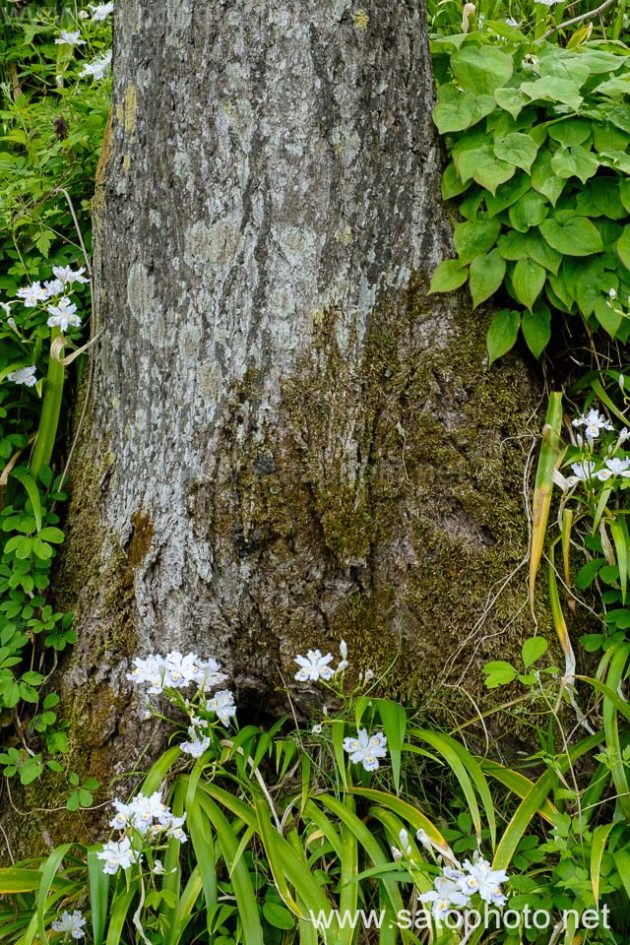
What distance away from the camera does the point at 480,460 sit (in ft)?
6.78

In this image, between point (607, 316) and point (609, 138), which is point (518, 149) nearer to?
point (609, 138)

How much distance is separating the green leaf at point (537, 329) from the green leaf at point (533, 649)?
0.67 meters

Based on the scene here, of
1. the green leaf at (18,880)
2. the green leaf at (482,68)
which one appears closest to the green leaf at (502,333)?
the green leaf at (482,68)

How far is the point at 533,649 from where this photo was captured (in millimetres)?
1862

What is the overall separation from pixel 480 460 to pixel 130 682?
967 mm

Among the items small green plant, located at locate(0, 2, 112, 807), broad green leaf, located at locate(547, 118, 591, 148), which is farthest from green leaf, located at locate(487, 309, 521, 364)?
small green plant, located at locate(0, 2, 112, 807)

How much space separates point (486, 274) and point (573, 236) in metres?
0.21

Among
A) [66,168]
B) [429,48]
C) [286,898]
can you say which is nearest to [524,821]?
[286,898]

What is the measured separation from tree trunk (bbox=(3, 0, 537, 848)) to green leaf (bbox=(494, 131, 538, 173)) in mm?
168

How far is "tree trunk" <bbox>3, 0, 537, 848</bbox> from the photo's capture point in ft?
6.34

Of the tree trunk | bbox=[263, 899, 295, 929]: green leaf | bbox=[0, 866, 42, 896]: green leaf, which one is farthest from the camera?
the tree trunk

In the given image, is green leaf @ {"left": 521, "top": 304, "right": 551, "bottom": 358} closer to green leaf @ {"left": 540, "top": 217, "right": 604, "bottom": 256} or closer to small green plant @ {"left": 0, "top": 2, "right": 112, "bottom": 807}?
green leaf @ {"left": 540, "top": 217, "right": 604, "bottom": 256}

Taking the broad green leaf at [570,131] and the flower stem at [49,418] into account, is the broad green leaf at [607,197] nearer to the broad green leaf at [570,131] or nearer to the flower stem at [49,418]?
the broad green leaf at [570,131]

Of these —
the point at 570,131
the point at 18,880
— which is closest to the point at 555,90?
the point at 570,131
